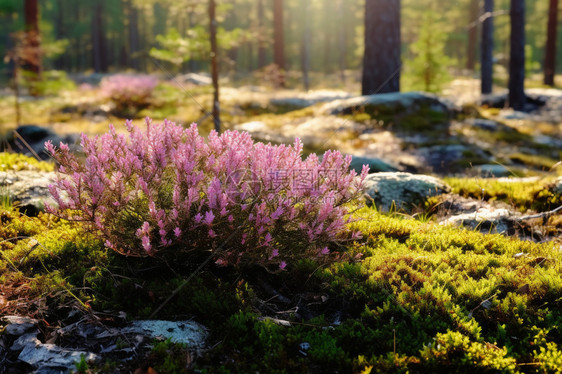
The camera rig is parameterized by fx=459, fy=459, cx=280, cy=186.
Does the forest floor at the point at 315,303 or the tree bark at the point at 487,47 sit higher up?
the tree bark at the point at 487,47

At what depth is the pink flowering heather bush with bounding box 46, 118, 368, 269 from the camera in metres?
3.47

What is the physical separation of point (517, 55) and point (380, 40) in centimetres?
704

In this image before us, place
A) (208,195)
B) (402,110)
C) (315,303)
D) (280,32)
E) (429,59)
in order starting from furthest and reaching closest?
1. (280,32)
2. (429,59)
3. (402,110)
4. (315,303)
5. (208,195)

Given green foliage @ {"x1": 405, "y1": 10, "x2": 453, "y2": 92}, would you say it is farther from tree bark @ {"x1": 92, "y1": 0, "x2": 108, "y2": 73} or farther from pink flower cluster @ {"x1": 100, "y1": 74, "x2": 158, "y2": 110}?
tree bark @ {"x1": 92, "y1": 0, "x2": 108, "y2": 73}

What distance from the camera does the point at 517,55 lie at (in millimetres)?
16828

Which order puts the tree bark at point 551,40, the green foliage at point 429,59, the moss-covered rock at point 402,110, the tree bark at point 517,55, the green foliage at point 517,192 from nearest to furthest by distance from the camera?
the green foliage at point 517,192
the moss-covered rock at point 402,110
the tree bark at point 517,55
the green foliage at point 429,59
the tree bark at point 551,40

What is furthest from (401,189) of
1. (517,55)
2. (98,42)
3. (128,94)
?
(98,42)

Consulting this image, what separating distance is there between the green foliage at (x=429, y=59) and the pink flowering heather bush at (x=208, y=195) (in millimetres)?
19628

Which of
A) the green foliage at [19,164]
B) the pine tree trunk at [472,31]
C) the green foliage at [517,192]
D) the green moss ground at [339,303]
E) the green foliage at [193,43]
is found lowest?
the green moss ground at [339,303]

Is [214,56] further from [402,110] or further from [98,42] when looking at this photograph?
[98,42]

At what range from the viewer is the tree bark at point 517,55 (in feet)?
53.6

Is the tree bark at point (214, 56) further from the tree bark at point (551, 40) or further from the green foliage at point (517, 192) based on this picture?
the tree bark at point (551, 40)

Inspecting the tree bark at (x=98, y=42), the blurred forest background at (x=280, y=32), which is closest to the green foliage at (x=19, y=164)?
the blurred forest background at (x=280, y=32)

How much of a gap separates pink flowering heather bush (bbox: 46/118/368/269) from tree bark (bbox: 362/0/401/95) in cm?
966
